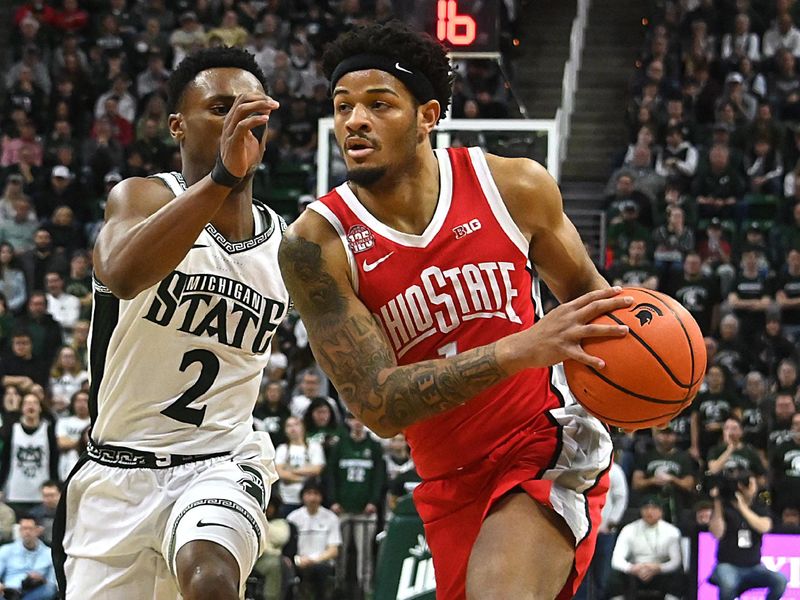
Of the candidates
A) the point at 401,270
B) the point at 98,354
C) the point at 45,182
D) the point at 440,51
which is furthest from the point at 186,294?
the point at 45,182

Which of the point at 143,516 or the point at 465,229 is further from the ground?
the point at 465,229

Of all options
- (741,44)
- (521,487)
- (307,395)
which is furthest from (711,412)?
(521,487)

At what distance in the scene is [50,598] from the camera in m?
10.8

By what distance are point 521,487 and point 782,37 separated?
1399cm

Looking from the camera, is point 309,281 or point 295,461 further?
point 295,461

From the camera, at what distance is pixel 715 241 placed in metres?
14.4

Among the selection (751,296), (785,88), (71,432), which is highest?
(785,88)

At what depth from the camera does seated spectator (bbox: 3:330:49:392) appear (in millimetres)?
12992

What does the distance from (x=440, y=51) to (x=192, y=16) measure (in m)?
14.0

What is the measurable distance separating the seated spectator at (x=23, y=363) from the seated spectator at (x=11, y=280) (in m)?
1.16

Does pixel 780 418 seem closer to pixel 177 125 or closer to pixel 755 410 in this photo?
pixel 755 410

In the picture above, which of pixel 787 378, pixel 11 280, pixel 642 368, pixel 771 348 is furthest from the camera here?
pixel 11 280

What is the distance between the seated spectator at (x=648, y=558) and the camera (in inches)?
403

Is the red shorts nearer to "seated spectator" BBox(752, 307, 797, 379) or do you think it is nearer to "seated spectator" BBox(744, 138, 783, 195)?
"seated spectator" BBox(752, 307, 797, 379)
